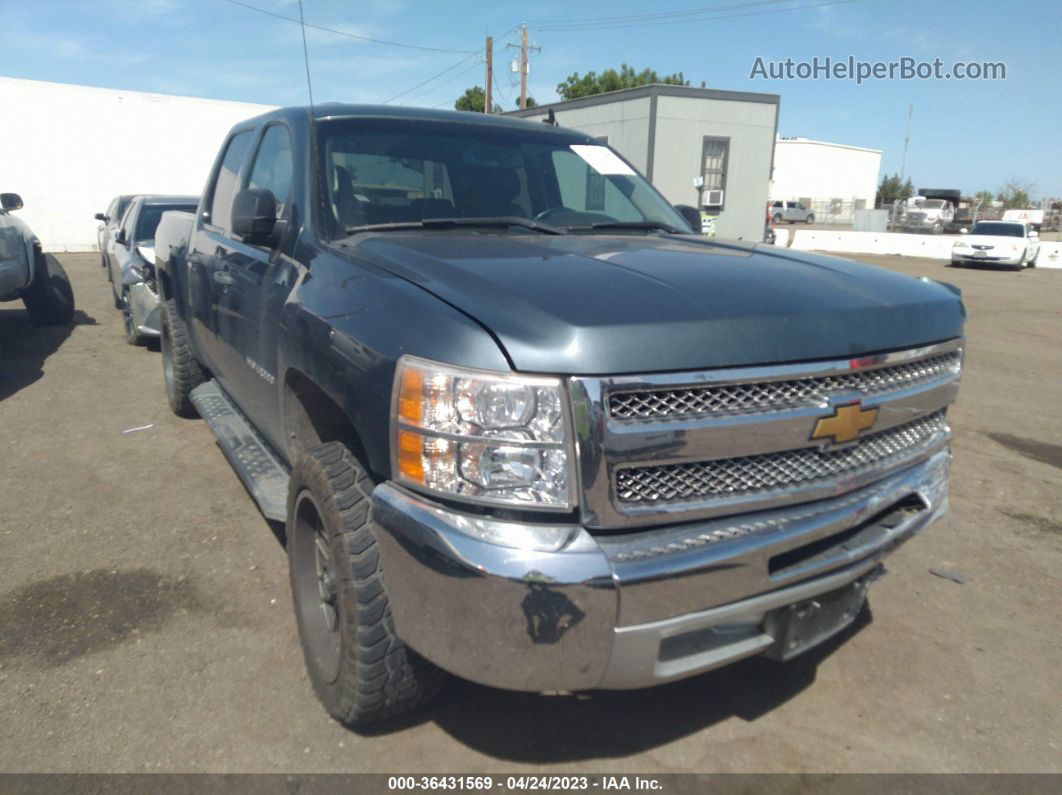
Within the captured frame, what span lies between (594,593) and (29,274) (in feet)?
29.1

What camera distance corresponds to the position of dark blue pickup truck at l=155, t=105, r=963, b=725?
1.80 m

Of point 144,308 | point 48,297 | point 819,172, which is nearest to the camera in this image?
point 144,308

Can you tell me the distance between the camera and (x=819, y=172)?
73.3 metres

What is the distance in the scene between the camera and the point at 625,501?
187 cm

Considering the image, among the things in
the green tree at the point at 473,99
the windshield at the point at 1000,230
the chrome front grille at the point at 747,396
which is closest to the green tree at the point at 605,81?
the green tree at the point at 473,99

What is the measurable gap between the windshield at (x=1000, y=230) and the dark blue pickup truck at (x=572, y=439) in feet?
84.9

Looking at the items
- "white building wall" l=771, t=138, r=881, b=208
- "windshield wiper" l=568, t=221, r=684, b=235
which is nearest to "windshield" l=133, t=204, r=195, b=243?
"windshield wiper" l=568, t=221, r=684, b=235

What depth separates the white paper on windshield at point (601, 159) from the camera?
375 cm

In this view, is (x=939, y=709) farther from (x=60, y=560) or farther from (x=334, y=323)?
(x=60, y=560)

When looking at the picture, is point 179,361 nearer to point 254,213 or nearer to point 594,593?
point 254,213

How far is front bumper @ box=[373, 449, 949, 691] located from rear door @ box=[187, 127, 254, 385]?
2.38 meters

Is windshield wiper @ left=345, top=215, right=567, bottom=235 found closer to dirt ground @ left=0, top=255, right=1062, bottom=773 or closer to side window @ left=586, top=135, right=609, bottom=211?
side window @ left=586, top=135, right=609, bottom=211

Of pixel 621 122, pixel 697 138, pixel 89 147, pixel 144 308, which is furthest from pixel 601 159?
pixel 89 147
